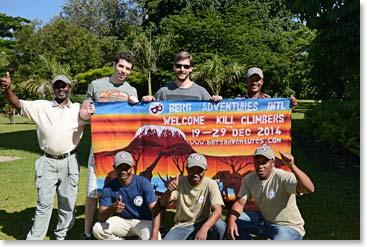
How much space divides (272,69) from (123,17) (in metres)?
30.6

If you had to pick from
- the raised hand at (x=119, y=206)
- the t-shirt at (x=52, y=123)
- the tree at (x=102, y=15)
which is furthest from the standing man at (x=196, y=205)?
the tree at (x=102, y=15)

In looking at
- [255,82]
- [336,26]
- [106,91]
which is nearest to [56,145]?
[106,91]

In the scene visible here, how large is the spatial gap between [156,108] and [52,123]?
1.18m

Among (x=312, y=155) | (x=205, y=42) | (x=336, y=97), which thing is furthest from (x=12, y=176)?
(x=205, y=42)

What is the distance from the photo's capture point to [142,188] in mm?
4730

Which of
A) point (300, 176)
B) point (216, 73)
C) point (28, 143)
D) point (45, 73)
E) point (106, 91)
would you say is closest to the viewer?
point (300, 176)

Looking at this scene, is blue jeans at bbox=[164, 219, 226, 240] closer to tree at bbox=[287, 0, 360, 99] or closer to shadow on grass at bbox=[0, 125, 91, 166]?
tree at bbox=[287, 0, 360, 99]

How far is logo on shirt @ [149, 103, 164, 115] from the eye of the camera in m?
5.33

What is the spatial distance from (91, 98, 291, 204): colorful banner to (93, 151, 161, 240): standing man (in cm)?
57

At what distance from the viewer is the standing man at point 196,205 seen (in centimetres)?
453

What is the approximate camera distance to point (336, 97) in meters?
14.9

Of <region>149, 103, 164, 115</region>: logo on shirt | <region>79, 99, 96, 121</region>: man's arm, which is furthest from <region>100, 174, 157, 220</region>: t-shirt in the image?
<region>149, 103, 164, 115</region>: logo on shirt

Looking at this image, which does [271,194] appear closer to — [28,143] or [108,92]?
[108,92]

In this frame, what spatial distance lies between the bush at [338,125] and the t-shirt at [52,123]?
22.1 ft
